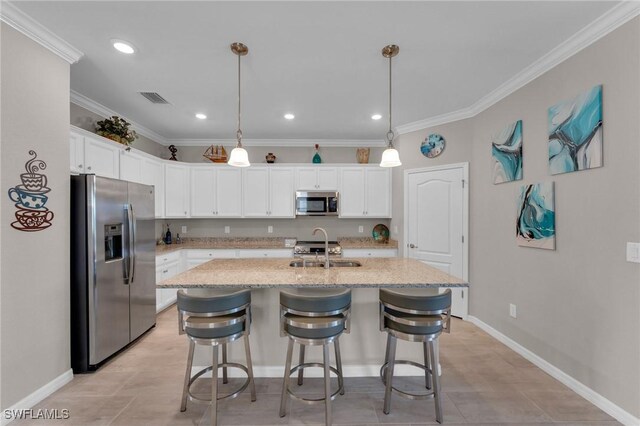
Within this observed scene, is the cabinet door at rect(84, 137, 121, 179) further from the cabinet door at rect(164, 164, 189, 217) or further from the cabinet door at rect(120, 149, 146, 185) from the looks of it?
the cabinet door at rect(164, 164, 189, 217)

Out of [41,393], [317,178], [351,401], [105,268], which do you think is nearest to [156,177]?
[105,268]

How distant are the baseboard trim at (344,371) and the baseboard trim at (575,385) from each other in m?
1.14

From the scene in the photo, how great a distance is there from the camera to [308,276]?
2145 mm

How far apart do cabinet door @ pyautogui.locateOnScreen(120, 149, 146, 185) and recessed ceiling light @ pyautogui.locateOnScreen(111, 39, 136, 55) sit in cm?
144

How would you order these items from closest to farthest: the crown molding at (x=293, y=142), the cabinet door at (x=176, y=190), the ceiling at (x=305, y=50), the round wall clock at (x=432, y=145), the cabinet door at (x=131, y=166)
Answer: the ceiling at (x=305, y=50)
the cabinet door at (x=131, y=166)
the round wall clock at (x=432, y=145)
the cabinet door at (x=176, y=190)
the crown molding at (x=293, y=142)

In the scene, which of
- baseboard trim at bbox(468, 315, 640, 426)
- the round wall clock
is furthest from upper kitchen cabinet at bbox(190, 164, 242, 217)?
baseboard trim at bbox(468, 315, 640, 426)

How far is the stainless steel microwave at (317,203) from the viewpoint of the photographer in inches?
182

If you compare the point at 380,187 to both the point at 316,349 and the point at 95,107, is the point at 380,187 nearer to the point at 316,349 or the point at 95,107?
the point at 316,349

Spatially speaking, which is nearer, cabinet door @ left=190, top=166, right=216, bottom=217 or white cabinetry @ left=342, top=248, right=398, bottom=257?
white cabinetry @ left=342, top=248, right=398, bottom=257

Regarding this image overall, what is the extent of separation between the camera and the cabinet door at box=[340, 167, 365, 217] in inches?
185

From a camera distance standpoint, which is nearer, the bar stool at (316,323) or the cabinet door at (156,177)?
the bar stool at (316,323)

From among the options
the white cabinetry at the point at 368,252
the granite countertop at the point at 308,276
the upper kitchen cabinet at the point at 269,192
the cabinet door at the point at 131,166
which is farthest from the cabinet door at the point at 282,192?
the granite countertop at the point at 308,276

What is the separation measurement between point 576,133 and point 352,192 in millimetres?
2930

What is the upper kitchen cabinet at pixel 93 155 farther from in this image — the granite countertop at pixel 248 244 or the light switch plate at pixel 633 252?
the light switch plate at pixel 633 252
